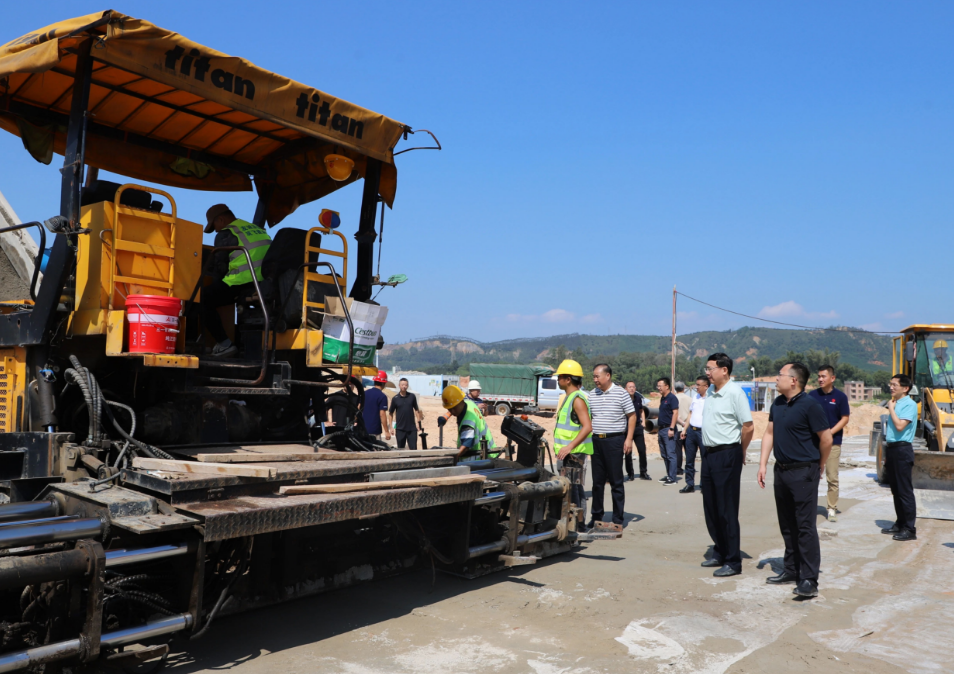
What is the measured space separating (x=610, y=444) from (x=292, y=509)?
4.65 metres

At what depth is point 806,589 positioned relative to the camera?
5508mm

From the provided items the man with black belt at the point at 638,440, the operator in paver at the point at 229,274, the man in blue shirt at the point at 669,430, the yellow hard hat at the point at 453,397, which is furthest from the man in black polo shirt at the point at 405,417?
the operator in paver at the point at 229,274

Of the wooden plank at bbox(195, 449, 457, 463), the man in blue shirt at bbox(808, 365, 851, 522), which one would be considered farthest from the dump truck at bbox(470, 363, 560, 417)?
the wooden plank at bbox(195, 449, 457, 463)

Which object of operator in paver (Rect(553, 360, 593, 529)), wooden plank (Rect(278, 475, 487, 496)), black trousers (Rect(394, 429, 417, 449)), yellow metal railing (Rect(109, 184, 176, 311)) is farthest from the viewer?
black trousers (Rect(394, 429, 417, 449))

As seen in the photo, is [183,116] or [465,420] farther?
[465,420]

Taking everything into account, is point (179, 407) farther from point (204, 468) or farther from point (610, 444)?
point (610, 444)

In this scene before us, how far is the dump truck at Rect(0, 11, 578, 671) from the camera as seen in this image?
370 centimetres

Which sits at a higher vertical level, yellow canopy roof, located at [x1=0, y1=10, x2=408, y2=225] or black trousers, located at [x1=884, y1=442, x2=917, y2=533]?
yellow canopy roof, located at [x1=0, y1=10, x2=408, y2=225]

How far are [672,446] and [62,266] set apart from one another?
33.6 feet

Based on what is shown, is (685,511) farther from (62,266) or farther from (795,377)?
(62,266)

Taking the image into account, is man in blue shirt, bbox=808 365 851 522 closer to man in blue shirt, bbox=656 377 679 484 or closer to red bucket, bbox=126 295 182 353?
man in blue shirt, bbox=656 377 679 484

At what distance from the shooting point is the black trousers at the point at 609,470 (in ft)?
26.0

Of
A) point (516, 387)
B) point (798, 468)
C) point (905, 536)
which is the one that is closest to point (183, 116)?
point (798, 468)

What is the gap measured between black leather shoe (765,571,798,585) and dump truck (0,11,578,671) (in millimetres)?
1756
